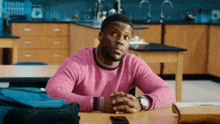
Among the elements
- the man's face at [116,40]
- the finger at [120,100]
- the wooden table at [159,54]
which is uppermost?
the man's face at [116,40]

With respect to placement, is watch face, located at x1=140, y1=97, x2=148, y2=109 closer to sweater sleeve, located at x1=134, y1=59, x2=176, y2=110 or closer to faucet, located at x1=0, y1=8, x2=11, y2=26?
sweater sleeve, located at x1=134, y1=59, x2=176, y2=110

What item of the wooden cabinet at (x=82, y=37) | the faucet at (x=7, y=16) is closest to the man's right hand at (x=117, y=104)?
the wooden cabinet at (x=82, y=37)

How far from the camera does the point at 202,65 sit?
7.27 metres

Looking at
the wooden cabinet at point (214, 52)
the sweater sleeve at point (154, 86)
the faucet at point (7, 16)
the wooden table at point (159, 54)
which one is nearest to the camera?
the sweater sleeve at point (154, 86)

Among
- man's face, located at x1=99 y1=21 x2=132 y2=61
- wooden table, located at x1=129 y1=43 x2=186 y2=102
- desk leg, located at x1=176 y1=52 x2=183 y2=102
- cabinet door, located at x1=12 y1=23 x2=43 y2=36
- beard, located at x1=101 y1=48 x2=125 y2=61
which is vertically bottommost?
desk leg, located at x1=176 y1=52 x2=183 y2=102

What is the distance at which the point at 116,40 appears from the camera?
198 cm

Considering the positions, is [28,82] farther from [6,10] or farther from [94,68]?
[6,10]

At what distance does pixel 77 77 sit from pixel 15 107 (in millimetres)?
806

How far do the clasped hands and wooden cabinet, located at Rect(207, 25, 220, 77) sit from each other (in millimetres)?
5331

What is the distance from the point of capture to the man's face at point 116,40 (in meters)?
Answer: 1.96

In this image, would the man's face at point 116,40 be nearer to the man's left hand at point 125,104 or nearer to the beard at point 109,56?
the beard at point 109,56

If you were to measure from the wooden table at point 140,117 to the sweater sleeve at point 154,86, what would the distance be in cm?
13

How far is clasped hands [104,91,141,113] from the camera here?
A: 170 centimetres

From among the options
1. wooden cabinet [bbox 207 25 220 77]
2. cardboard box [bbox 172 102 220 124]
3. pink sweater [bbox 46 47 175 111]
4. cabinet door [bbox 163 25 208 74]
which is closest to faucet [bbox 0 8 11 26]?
cabinet door [bbox 163 25 208 74]
